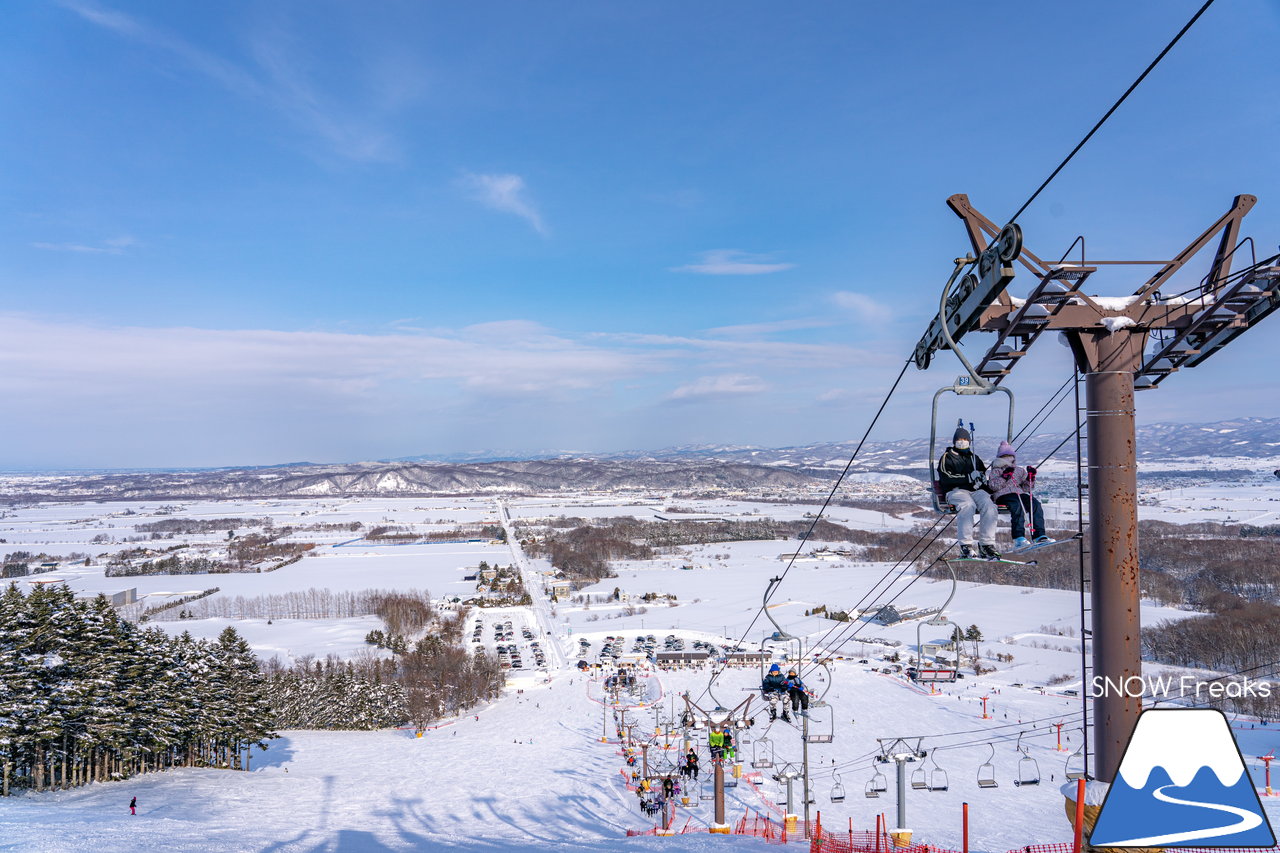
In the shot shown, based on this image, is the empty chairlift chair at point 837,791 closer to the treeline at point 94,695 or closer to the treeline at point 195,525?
the treeline at point 94,695

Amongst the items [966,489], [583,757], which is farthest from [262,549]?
[966,489]

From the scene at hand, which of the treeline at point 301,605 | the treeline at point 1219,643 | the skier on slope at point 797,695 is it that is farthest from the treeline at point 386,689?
the treeline at point 1219,643

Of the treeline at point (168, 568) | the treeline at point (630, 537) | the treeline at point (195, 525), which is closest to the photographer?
the treeline at point (168, 568)

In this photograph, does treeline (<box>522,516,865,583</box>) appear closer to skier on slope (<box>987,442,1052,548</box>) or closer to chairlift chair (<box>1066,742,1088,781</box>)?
chairlift chair (<box>1066,742,1088,781</box>)

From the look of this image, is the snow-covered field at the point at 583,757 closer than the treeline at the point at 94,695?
Yes

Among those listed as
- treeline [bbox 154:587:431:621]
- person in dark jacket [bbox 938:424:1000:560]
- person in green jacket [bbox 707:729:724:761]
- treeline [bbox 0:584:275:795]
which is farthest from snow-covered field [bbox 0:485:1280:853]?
treeline [bbox 154:587:431:621]

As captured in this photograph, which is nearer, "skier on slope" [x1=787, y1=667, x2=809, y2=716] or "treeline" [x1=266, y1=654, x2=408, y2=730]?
"skier on slope" [x1=787, y1=667, x2=809, y2=716]
